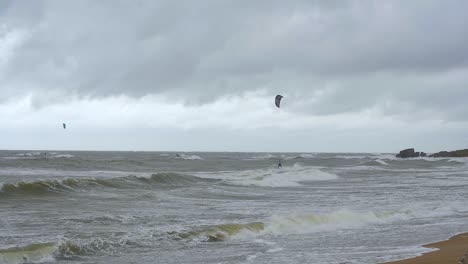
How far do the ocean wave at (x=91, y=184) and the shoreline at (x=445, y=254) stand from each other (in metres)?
15.5

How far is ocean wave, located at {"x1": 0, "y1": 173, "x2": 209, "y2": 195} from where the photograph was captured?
21672mm

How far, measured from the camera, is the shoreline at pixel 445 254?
8.68 meters

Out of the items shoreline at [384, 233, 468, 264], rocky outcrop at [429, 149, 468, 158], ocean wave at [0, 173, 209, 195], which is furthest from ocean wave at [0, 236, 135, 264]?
rocky outcrop at [429, 149, 468, 158]

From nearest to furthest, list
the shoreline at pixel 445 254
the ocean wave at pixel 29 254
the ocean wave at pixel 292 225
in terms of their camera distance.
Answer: the shoreline at pixel 445 254 → the ocean wave at pixel 29 254 → the ocean wave at pixel 292 225

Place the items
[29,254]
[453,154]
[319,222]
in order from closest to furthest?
[29,254]
[319,222]
[453,154]

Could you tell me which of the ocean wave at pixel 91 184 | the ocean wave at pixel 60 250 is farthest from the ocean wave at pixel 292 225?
the ocean wave at pixel 91 184

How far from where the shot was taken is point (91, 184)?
24703mm

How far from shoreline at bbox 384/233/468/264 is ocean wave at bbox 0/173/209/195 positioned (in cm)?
1549

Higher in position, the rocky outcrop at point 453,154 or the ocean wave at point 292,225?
the rocky outcrop at point 453,154

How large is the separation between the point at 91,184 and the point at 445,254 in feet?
59.6

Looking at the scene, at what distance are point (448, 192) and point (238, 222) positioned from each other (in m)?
13.0

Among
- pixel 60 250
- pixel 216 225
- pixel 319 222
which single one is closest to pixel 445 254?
pixel 319 222

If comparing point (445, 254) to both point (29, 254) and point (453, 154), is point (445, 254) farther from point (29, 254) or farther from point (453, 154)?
point (453, 154)

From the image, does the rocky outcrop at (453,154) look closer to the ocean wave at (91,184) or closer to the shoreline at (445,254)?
the ocean wave at (91,184)
